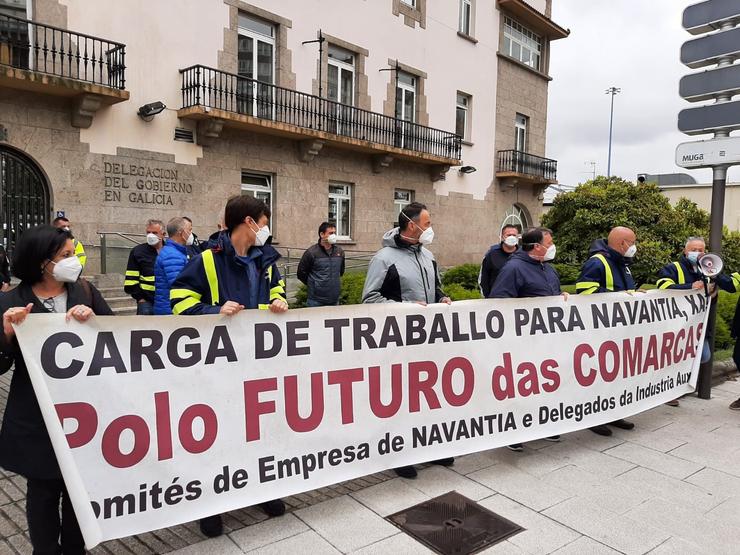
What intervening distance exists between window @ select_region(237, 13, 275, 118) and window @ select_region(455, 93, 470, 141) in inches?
327

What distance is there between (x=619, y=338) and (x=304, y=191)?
11134mm

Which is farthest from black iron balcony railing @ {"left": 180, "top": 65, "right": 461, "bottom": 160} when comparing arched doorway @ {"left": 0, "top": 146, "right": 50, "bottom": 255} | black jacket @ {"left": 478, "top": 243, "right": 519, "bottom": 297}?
black jacket @ {"left": 478, "top": 243, "right": 519, "bottom": 297}

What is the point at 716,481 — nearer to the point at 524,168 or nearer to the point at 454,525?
the point at 454,525

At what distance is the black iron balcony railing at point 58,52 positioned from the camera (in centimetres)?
1005

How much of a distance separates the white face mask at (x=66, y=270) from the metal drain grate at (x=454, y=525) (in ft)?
7.33

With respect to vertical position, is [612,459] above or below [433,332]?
below

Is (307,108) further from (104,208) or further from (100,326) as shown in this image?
(100,326)

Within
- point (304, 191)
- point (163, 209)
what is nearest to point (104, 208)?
point (163, 209)

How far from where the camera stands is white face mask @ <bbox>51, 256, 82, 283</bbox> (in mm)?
2580

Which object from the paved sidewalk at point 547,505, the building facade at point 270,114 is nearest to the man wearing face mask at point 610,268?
the paved sidewalk at point 547,505

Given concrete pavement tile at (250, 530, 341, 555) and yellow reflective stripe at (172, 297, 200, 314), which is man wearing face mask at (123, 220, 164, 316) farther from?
concrete pavement tile at (250, 530, 341, 555)

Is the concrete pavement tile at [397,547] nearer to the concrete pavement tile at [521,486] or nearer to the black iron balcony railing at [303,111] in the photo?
the concrete pavement tile at [521,486]

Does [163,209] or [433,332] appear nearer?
[433,332]

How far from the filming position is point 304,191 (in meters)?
15.0
